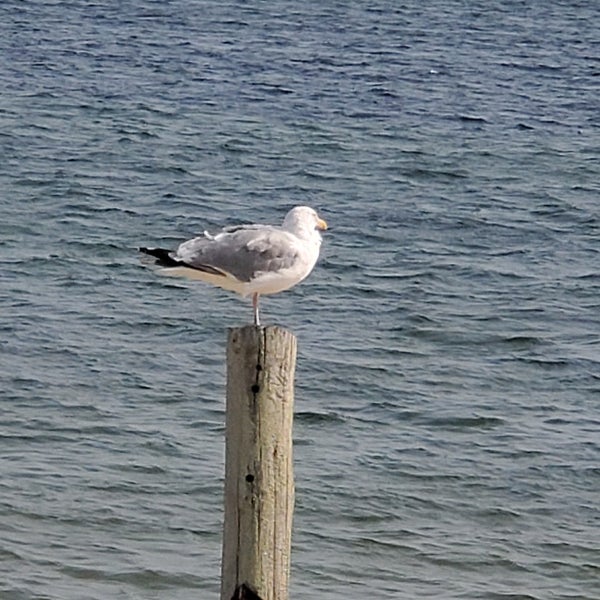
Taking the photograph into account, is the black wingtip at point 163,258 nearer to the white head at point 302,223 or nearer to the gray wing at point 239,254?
the gray wing at point 239,254

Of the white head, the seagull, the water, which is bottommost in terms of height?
the water

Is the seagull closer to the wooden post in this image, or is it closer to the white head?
the white head

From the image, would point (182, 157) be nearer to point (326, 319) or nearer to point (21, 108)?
point (21, 108)

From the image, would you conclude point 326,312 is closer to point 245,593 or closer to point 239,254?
point 239,254

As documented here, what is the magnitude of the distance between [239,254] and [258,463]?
1349mm

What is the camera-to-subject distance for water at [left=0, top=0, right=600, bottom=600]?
34.6 feet

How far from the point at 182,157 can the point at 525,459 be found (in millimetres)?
9572

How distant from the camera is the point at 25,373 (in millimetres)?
13000

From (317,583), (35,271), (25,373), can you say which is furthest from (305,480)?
(35,271)

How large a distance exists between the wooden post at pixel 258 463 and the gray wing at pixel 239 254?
1109 mm

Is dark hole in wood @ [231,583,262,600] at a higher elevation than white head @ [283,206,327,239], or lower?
lower

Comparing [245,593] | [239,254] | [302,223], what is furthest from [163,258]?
[245,593]

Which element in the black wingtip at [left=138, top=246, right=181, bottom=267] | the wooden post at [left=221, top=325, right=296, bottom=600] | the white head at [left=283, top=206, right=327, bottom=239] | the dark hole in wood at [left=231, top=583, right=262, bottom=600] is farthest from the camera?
the white head at [left=283, top=206, right=327, bottom=239]

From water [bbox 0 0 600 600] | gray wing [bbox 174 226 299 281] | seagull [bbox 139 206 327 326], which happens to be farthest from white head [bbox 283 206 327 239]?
water [bbox 0 0 600 600]
